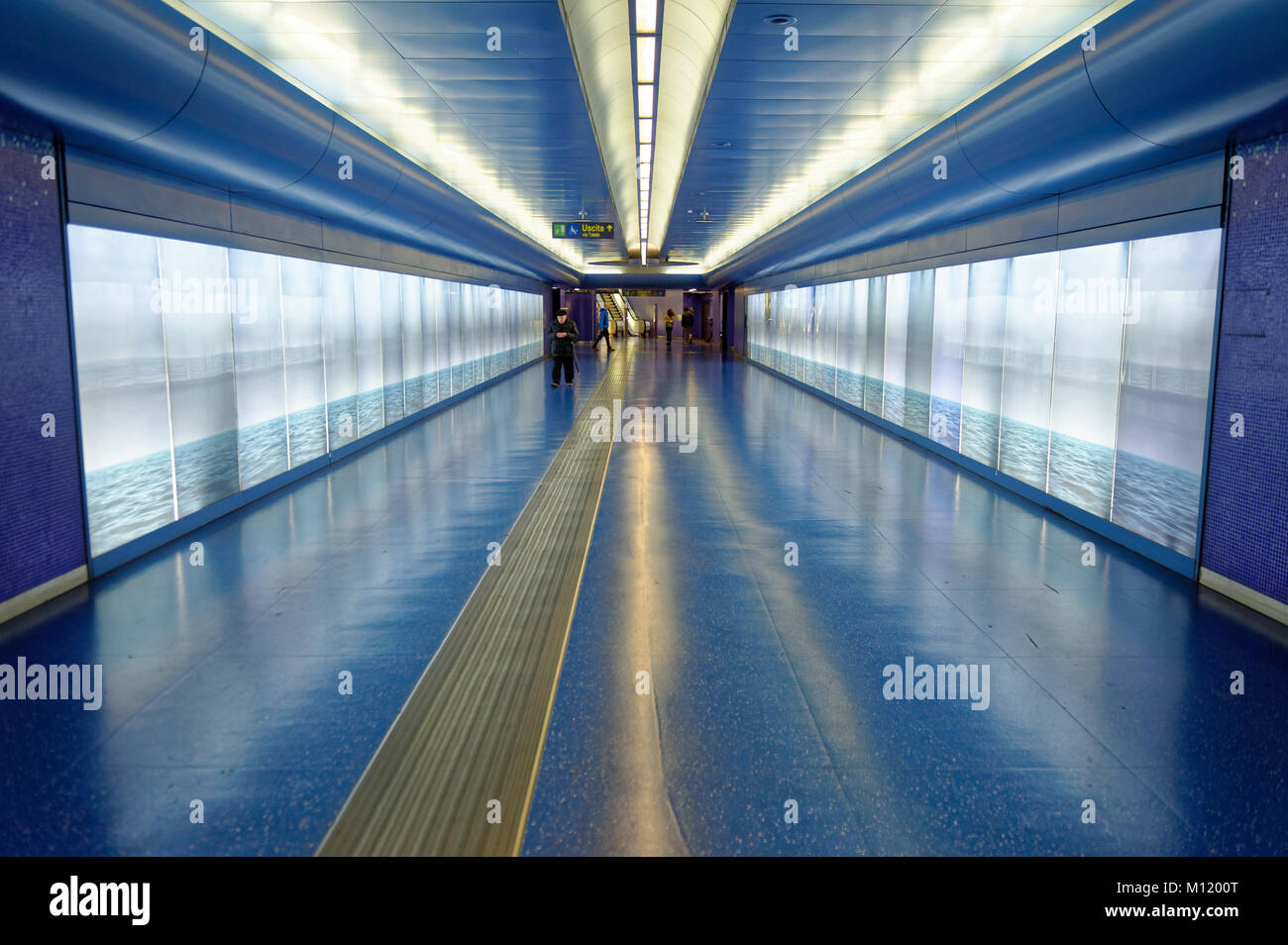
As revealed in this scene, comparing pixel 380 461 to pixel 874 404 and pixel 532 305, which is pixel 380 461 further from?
pixel 532 305

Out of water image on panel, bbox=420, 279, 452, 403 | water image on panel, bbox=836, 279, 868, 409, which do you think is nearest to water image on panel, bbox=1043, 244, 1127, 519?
water image on panel, bbox=836, 279, 868, 409

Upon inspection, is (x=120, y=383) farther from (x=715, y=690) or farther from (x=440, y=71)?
(x=715, y=690)

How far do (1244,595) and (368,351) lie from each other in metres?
11.7

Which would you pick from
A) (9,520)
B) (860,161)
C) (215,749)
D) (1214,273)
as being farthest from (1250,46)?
(860,161)

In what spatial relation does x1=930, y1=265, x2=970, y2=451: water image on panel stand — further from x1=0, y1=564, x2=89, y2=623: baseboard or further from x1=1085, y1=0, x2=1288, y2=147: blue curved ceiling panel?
x1=0, y1=564, x2=89, y2=623: baseboard

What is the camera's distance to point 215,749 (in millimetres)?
3750

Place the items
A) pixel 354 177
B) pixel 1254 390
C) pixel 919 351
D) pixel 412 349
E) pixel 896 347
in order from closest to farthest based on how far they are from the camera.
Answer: pixel 1254 390
pixel 354 177
pixel 919 351
pixel 896 347
pixel 412 349

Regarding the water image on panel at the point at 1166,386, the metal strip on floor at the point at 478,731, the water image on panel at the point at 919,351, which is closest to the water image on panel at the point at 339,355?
the metal strip on floor at the point at 478,731

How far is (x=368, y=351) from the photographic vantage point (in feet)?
43.7

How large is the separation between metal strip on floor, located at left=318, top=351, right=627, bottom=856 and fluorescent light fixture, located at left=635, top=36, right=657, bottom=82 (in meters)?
4.34

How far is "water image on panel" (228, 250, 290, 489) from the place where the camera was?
867 centimetres

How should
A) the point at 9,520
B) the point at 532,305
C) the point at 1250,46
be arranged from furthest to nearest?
the point at 532,305 → the point at 9,520 → the point at 1250,46

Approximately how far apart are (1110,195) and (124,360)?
8332 millimetres

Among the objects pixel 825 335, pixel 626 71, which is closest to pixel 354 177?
pixel 626 71
